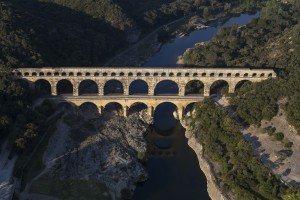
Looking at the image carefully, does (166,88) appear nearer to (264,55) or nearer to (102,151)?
(264,55)

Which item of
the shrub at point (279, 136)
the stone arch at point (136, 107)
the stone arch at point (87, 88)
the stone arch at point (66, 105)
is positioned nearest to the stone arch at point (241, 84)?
the shrub at point (279, 136)

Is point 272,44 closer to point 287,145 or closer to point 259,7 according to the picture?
point 287,145

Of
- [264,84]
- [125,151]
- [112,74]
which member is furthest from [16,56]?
[264,84]

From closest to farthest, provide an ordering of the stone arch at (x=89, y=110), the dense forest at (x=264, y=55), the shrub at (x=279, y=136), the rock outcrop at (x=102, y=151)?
the rock outcrop at (x=102, y=151), the shrub at (x=279, y=136), the dense forest at (x=264, y=55), the stone arch at (x=89, y=110)

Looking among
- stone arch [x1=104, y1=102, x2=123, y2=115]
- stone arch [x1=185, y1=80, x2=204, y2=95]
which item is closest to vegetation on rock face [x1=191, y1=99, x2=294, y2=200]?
stone arch [x1=185, y1=80, x2=204, y2=95]

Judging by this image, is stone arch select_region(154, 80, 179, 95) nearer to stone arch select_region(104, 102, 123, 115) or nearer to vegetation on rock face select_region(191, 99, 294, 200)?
stone arch select_region(104, 102, 123, 115)

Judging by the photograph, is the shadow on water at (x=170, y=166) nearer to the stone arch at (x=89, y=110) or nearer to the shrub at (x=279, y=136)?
the stone arch at (x=89, y=110)

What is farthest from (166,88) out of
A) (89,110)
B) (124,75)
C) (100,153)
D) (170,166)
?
(100,153)
